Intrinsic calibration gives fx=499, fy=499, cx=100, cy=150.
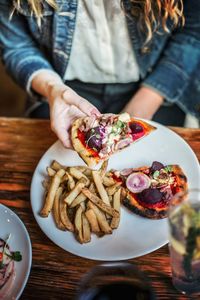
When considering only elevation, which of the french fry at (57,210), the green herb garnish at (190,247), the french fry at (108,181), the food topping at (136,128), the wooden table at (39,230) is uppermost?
the green herb garnish at (190,247)

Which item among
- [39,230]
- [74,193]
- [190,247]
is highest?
[190,247]

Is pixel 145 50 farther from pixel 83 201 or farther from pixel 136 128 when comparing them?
pixel 83 201

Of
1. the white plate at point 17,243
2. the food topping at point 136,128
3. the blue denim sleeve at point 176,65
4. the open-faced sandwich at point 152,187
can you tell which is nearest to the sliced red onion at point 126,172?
the open-faced sandwich at point 152,187

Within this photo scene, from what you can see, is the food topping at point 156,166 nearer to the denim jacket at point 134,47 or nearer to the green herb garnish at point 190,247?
the green herb garnish at point 190,247

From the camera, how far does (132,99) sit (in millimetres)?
1563

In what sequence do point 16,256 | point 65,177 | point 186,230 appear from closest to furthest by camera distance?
1. point 186,230
2. point 16,256
3. point 65,177

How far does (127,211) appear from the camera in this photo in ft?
3.72

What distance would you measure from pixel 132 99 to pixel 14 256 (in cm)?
69

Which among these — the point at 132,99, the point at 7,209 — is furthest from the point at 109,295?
the point at 132,99

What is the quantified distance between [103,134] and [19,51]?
0.52 m

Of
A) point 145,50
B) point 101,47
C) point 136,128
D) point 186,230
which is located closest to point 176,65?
point 145,50

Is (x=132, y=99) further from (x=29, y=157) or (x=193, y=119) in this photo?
(x=29, y=157)

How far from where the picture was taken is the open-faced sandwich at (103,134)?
47.6 inches

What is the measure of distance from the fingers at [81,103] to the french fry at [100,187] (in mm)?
168
